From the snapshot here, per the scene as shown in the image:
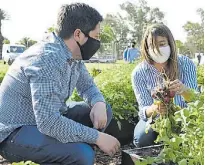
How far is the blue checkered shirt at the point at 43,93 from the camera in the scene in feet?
→ 6.39

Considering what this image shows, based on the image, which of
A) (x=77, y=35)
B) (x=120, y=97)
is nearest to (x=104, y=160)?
(x=120, y=97)

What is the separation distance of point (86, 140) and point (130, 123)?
1.71 meters

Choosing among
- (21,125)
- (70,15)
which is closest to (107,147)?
(21,125)

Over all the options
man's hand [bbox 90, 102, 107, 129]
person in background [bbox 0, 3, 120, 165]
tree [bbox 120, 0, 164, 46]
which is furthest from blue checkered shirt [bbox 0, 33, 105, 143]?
tree [bbox 120, 0, 164, 46]

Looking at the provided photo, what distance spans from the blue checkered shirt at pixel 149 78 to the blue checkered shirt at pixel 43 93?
0.75m

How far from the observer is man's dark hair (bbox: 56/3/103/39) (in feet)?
7.11

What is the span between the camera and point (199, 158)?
169 centimetres

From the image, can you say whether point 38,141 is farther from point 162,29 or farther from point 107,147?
point 162,29

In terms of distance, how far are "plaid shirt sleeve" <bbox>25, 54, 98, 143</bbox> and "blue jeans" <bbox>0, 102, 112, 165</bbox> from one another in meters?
0.06

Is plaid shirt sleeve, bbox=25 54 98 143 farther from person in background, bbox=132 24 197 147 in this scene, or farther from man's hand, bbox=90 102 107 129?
person in background, bbox=132 24 197 147

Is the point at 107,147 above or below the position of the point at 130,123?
above

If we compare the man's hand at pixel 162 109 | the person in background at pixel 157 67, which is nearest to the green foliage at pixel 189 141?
the man's hand at pixel 162 109

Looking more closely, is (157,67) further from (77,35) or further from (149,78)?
(77,35)

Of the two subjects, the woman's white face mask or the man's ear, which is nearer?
the man's ear
